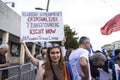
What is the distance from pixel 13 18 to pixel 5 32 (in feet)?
11.3

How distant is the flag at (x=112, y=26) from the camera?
11.6m

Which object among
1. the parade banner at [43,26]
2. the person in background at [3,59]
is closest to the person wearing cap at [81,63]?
the parade banner at [43,26]

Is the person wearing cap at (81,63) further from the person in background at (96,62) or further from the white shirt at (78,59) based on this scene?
the person in background at (96,62)

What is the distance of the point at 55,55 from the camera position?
5172mm

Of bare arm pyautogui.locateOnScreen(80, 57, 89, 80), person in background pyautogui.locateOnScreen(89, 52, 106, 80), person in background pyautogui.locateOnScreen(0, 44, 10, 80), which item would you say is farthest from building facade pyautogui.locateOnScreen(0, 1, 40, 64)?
bare arm pyautogui.locateOnScreen(80, 57, 89, 80)

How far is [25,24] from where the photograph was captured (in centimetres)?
802

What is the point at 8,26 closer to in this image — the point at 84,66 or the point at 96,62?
the point at 96,62

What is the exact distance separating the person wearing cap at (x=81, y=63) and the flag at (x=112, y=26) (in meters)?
5.09

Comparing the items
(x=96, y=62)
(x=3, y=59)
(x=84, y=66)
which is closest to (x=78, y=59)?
(x=84, y=66)

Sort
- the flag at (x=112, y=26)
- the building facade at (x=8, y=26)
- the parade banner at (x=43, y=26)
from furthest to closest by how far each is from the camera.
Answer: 1. the building facade at (x=8, y=26)
2. the flag at (x=112, y=26)
3. the parade banner at (x=43, y=26)

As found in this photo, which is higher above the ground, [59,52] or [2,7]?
[2,7]

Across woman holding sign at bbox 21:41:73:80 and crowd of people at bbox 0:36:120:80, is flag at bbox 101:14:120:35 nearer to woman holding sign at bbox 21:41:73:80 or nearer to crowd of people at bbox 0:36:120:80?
crowd of people at bbox 0:36:120:80

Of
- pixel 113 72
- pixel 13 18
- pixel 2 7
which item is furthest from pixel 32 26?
pixel 13 18

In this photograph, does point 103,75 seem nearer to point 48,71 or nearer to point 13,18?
point 48,71
